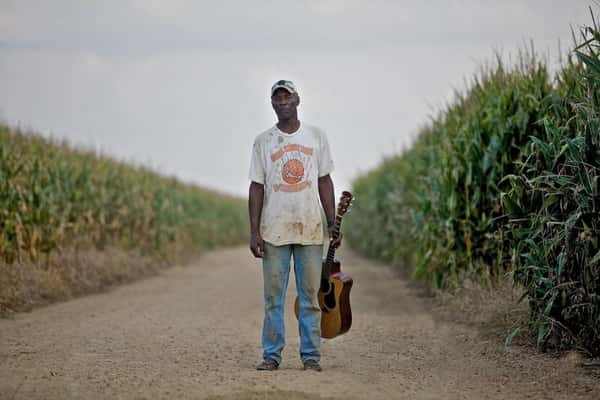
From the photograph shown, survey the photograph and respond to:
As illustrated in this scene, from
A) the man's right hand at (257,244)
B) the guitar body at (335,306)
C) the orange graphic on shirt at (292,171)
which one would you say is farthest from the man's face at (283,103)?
the guitar body at (335,306)

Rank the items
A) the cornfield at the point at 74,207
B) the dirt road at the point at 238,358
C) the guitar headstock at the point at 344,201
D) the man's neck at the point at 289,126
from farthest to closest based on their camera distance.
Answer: the cornfield at the point at 74,207 → the guitar headstock at the point at 344,201 → the man's neck at the point at 289,126 → the dirt road at the point at 238,358

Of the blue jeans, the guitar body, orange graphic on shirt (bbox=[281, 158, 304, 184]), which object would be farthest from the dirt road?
orange graphic on shirt (bbox=[281, 158, 304, 184])

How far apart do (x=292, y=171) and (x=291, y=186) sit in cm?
13

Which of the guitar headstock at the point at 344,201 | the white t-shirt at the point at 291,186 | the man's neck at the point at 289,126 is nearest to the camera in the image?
the white t-shirt at the point at 291,186

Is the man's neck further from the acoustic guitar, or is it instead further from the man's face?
the acoustic guitar

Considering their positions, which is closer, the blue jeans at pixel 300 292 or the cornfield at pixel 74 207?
the blue jeans at pixel 300 292

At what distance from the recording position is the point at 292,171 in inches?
255

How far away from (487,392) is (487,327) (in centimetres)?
274

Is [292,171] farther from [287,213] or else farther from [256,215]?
[256,215]

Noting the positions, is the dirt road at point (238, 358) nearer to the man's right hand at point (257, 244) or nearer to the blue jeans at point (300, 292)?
the blue jeans at point (300, 292)

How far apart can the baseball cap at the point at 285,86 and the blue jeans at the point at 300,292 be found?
1303 mm

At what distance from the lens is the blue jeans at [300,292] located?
6.52 meters

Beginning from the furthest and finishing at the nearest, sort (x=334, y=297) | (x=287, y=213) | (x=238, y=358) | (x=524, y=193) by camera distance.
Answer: (x=524, y=193) → (x=238, y=358) → (x=334, y=297) → (x=287, y=213)

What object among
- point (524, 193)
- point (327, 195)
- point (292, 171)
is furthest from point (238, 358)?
point (524, 193)
